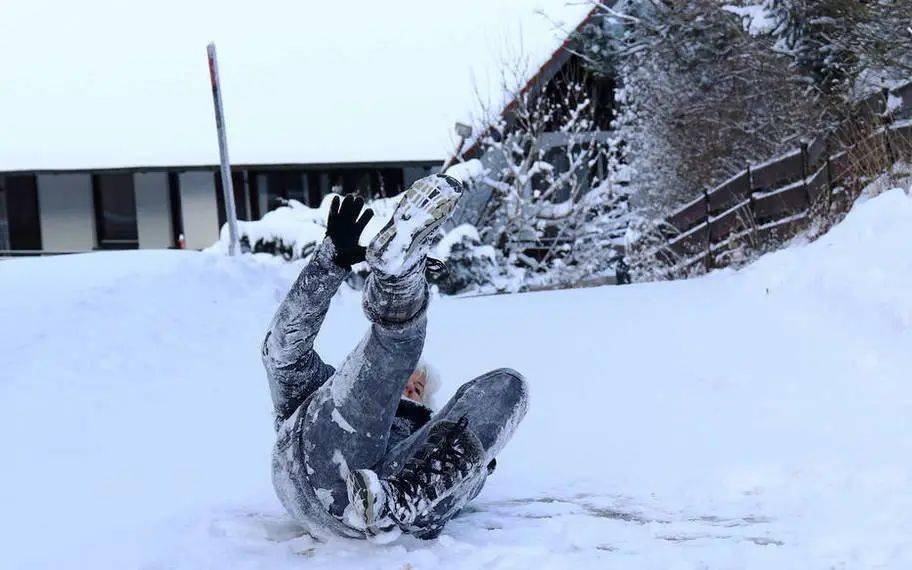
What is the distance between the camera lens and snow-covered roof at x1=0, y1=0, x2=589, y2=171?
21.6 metres

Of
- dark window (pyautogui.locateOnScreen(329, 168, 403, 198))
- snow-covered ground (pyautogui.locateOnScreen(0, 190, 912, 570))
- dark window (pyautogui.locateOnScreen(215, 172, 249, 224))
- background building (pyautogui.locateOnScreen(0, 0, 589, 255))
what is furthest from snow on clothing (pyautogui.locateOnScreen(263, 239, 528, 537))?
dark window (pyautogui.locateOnScreen(215, 172, 249, 224))

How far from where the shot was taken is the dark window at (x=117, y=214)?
24781 mm

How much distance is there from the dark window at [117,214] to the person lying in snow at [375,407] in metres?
21.6

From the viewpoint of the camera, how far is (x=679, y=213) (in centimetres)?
1460

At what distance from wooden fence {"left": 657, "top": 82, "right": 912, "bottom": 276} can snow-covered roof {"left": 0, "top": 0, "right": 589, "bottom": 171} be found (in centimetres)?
639

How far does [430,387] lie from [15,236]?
21.8 metres

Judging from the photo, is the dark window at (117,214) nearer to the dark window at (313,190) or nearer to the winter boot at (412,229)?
the dark window at (313,190)

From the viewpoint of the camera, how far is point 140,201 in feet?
80.4

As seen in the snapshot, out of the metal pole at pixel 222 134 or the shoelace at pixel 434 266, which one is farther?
the metal pole at pixel 222 134

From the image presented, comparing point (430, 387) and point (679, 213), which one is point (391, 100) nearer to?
point (679, 213)

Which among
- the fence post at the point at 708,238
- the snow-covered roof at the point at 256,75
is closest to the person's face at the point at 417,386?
the fence post at the point at 708,238

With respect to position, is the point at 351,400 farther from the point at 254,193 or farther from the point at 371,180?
the point at 254,193

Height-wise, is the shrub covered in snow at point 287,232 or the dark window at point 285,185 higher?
the dark window at point 285,185

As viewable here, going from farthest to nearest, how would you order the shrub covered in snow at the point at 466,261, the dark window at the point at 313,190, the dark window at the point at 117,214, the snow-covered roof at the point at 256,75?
the dark window at the point at 117,214 < the dark window at the point at 313,190 < the snow-covered roof at the point at 256,75 < the shrub covered in snow at the point at 466,261
